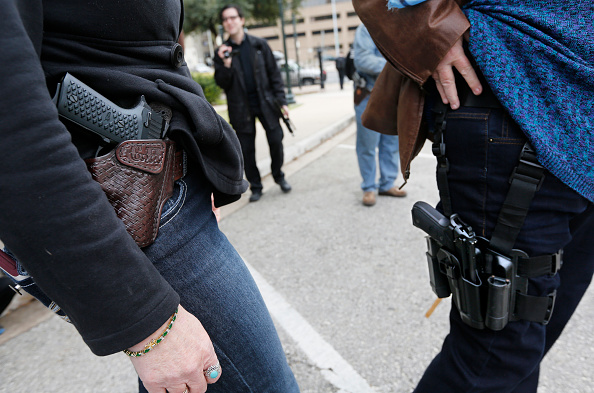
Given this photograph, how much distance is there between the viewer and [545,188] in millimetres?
1012

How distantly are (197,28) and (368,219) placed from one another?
114 ft

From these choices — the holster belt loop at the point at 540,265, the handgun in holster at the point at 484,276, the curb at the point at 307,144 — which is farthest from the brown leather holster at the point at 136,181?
the curb at the point at 307,144

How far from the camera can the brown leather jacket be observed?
102 centimetres

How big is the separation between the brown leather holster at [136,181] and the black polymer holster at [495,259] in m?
0.76

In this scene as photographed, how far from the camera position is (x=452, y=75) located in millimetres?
1068

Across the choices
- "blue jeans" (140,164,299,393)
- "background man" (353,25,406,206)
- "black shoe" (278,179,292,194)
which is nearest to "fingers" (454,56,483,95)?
"blue jeans" (140,164,299,393)

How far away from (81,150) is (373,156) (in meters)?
3.56

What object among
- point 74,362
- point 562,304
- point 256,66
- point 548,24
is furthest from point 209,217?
point 256,66

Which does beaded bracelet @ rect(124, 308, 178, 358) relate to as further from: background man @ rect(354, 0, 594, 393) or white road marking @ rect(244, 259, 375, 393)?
white road marking @ rect(244, 259, 375, 393)

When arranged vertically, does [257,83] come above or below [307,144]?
above

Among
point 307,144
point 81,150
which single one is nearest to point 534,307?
point 81,150

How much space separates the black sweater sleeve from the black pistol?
0.09m

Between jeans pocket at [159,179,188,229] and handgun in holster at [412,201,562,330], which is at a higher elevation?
jeans pocket at [159,179,188,229]

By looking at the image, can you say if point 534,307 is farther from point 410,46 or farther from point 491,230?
point 410,46
